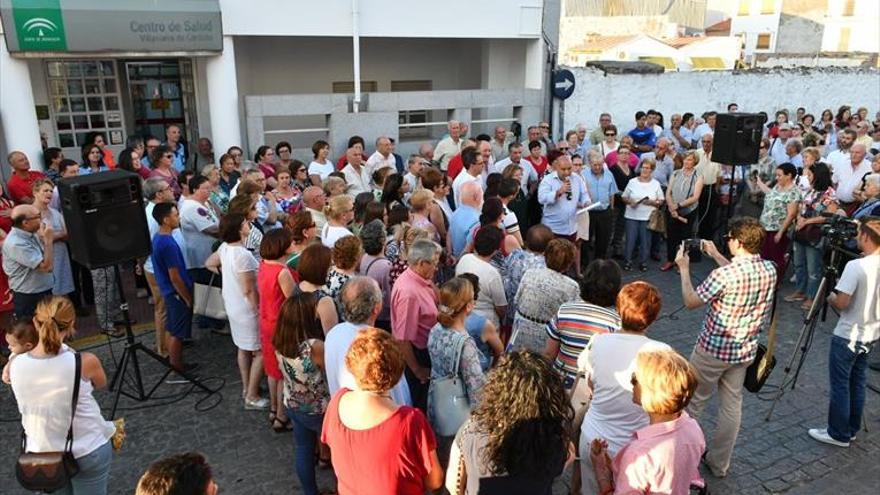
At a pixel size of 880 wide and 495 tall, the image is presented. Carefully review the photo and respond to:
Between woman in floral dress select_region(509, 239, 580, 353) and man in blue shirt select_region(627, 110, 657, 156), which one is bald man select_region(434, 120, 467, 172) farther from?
woman in floral dress select_region(509, 239, 580, 353)

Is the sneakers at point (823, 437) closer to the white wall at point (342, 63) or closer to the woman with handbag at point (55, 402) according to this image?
the woman with handbag at point (55, 402)

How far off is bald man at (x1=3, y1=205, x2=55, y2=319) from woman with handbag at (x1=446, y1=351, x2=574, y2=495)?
4676 millimetres

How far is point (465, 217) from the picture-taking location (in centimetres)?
587

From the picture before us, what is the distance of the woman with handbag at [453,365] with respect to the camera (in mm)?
3521

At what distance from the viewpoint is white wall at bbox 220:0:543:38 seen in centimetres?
1019

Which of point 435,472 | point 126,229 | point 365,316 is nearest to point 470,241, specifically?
point 365,316

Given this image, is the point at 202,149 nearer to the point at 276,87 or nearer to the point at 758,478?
the point at 276,87

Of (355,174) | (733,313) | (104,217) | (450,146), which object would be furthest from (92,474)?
(450,146)

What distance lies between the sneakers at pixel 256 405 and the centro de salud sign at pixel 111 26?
6.31 meters

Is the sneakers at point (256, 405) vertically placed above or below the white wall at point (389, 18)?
below

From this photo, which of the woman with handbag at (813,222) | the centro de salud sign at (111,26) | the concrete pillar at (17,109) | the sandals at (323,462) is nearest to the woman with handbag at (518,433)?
the sandals at (323,462)

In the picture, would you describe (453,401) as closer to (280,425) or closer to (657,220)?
(280,425)

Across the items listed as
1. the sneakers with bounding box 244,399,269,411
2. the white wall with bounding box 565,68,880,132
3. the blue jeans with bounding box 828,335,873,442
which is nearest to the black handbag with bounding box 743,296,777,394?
the blue jeans with bounding box 828,335,873,442

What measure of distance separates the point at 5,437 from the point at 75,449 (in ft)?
7.20
